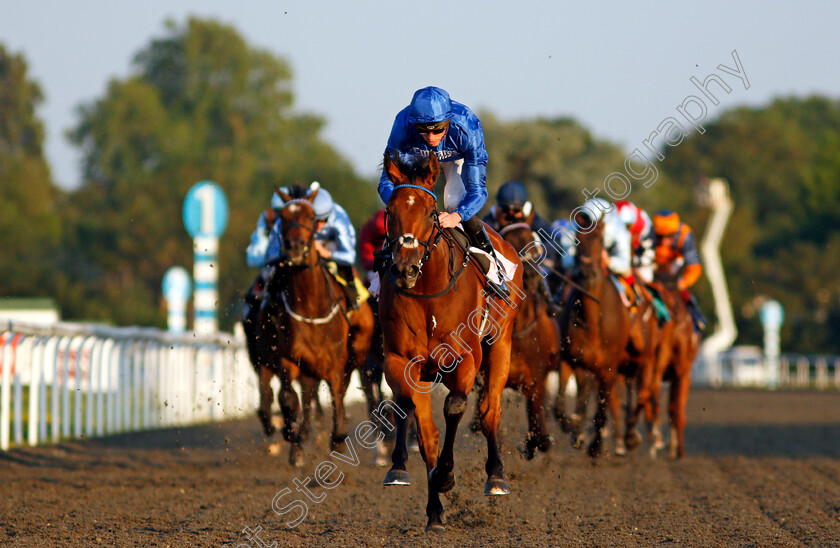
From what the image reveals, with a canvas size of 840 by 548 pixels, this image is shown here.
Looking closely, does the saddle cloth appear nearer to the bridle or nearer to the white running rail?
the bridle

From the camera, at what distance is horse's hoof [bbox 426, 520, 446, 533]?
20.2 feet

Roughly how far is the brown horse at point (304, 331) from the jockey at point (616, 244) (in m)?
2.71

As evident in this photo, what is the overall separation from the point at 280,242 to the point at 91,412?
5.19m

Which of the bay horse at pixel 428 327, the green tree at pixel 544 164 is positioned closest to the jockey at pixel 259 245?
the bay horse at pixel 428 327

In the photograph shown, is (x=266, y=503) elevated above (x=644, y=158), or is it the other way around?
(x=644, y=158)

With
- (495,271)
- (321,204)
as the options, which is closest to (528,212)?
(321,204)

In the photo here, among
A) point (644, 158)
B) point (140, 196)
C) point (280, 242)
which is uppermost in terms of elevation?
point (140, 196)

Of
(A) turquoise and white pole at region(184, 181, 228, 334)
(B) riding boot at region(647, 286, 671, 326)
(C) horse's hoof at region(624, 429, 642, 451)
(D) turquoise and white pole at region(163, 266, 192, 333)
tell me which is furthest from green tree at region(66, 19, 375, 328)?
(C) horse's hoof at region(624, 429, 642, 451)

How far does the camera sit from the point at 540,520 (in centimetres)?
679

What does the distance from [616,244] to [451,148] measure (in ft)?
13.8

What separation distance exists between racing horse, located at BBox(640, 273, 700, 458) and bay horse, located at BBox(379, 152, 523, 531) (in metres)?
5.47

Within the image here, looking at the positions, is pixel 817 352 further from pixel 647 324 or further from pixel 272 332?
pixel 272 332

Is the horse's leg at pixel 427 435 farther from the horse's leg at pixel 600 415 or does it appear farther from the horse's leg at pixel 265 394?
the horse's leg at pixel 600 415

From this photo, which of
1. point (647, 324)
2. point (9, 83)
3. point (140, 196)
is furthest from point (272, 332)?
point (9, 83)
